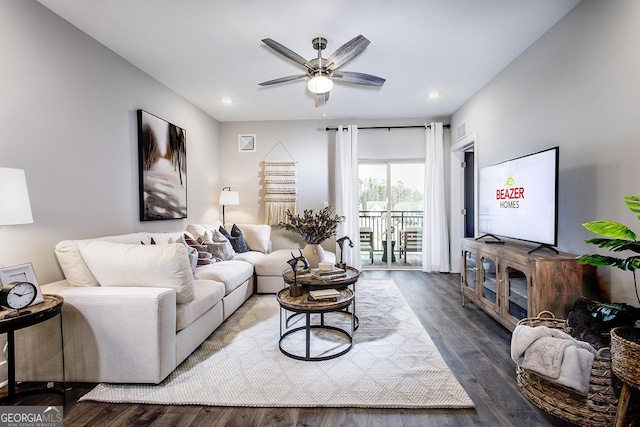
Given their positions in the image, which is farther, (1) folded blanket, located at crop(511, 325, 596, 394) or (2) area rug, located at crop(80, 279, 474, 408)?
(2) area rug, located at crop(80, 279, 474, 408)

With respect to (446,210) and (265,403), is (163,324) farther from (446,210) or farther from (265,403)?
(446,210)

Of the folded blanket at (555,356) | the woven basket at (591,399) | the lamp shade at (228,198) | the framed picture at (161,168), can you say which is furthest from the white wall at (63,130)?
the woven basket at (591,399)

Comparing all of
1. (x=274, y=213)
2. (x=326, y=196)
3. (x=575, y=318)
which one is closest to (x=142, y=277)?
(x=575, y=318)

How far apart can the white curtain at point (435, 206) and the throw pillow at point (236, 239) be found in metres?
3.06

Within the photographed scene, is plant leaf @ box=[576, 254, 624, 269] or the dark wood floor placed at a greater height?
plant leaf @ box=[576, 254, 624, 269]

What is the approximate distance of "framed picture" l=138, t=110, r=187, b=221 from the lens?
3.29 meters

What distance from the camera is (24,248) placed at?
6.78 ft

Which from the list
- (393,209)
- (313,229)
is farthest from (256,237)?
(393,209)

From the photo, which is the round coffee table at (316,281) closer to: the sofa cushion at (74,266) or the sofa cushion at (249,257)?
the sofa cushion at (249,257)

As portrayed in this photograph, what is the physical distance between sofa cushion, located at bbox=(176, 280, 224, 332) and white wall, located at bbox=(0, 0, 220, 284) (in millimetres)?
1067

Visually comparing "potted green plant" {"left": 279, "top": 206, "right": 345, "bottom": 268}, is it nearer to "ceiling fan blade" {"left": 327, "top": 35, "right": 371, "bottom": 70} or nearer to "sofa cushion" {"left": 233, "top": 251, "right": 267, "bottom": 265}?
"sofa cushion" {"left": 233, "top": 251, "right": 267, "bottom": 265}

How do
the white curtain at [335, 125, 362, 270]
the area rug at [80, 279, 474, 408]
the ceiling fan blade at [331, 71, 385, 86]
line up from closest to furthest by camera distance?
the area rug at [80, 279, 474, 408] < the ceiling fan blade at [331, 71, 385, 86] < the white curtain at [335, 125, 362, 270]

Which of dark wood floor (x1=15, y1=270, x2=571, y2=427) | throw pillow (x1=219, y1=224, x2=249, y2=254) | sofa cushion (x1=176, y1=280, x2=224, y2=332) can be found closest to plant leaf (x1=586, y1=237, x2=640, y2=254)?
dark wood floor (x1=15, y1=270, x2=571, y2=427)

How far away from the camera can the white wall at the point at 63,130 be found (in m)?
2.02
